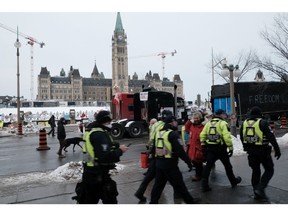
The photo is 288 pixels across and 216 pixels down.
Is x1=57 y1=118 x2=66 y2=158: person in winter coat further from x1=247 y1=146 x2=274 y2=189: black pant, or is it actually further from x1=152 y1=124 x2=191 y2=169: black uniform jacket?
x1=247 y1=146 x2=274 y2=189: black pant

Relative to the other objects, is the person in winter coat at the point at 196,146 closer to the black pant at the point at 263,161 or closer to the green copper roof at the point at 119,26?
the black pant at the point at 263,161

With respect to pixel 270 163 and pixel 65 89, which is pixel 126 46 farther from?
pixel 270 163

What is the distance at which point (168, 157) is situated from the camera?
16.7ft

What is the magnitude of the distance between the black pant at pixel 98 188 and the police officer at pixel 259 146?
2.81 m

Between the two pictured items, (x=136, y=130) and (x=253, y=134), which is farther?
(x=136, y=130)

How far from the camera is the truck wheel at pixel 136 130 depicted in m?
17.9

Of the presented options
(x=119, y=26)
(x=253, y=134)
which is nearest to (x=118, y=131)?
(x=253, y=134)

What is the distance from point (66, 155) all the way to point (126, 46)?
16781 centimetres

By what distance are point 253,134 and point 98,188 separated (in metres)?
3.06

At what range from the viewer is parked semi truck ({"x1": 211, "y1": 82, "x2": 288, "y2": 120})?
23.2m

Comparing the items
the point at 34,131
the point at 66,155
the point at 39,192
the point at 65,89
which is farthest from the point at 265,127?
the point at 65,89

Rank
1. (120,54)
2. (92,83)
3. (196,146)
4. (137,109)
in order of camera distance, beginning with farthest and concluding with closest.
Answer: (92,83), (120,54), (137,109), (196,146)

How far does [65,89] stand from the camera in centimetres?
17062

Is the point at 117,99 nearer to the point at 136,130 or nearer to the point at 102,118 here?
the point at 136,130
